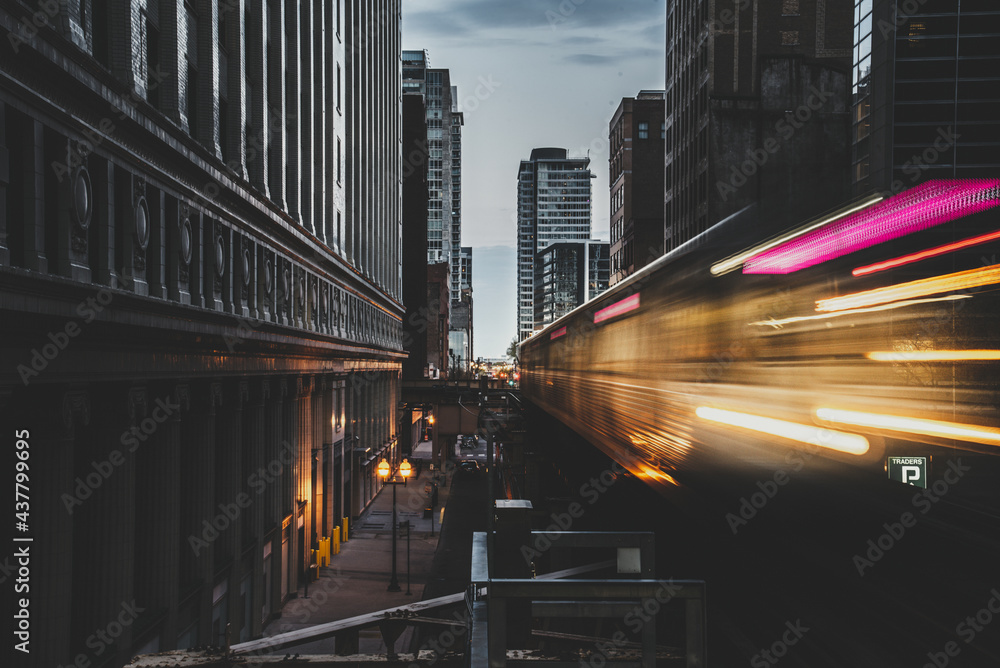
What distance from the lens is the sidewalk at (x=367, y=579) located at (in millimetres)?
20406

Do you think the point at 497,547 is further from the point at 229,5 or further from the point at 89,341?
the point at 229,5

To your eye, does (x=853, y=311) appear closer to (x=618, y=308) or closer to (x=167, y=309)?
(x=618, y=308)

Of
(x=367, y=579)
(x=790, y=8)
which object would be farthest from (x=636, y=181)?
(x=367, y=579)

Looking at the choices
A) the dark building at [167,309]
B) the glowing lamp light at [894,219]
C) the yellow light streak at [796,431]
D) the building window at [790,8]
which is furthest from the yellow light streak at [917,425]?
the building window at [790,8]

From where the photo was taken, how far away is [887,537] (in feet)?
16.4

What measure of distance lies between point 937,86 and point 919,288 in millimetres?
41644

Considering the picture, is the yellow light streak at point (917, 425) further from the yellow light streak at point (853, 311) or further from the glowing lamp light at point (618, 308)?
the glowing lamp light at point (618, 308)

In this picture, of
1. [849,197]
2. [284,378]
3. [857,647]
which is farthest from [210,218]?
[857,647]

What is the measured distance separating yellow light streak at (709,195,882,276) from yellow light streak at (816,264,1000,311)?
646 millimetres

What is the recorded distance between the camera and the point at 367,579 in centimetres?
2548

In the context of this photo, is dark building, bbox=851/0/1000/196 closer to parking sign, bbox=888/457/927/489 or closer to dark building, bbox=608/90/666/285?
dark building, bbox=608/90/666/285

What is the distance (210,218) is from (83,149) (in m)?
5.53

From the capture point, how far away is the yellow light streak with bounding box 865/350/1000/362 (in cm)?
430

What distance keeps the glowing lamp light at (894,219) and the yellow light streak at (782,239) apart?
44 mm
